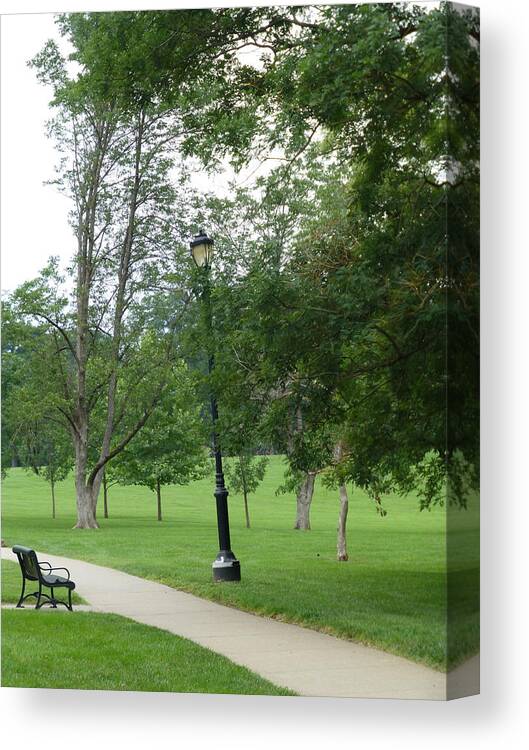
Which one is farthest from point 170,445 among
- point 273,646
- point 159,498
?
point 273,646

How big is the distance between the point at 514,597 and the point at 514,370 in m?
1.77

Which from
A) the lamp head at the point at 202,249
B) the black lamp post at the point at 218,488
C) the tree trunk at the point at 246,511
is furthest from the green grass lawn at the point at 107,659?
the lamp head at the point at 202,249

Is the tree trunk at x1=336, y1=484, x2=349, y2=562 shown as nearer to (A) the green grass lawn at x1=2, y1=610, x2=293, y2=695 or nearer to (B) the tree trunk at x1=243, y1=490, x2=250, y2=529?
(B) the tree trunk at x1=243, y1=490, x2=250, y2=529

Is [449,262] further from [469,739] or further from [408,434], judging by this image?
[469,739]

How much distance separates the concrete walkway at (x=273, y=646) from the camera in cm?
920

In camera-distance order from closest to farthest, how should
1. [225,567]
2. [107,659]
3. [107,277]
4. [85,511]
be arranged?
[107,659]
[225,567]
[107,277]
[85,511]

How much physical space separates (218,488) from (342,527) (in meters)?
1.11

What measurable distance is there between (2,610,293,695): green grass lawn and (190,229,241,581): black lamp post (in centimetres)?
73

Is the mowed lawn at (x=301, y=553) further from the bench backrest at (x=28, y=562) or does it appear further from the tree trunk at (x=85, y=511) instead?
the bench backrest at (x=28, y=562)

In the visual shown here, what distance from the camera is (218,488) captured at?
33.7 feet

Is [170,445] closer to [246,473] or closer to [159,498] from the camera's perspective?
[159,498]

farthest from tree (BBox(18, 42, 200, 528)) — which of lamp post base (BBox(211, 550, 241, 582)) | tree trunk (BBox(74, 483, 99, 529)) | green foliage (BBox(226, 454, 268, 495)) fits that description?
lamp post base (BBox(211, 550, 241, 582))

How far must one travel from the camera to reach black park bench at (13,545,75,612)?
10.3 meters

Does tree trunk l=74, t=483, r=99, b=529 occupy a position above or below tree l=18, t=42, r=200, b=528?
below
